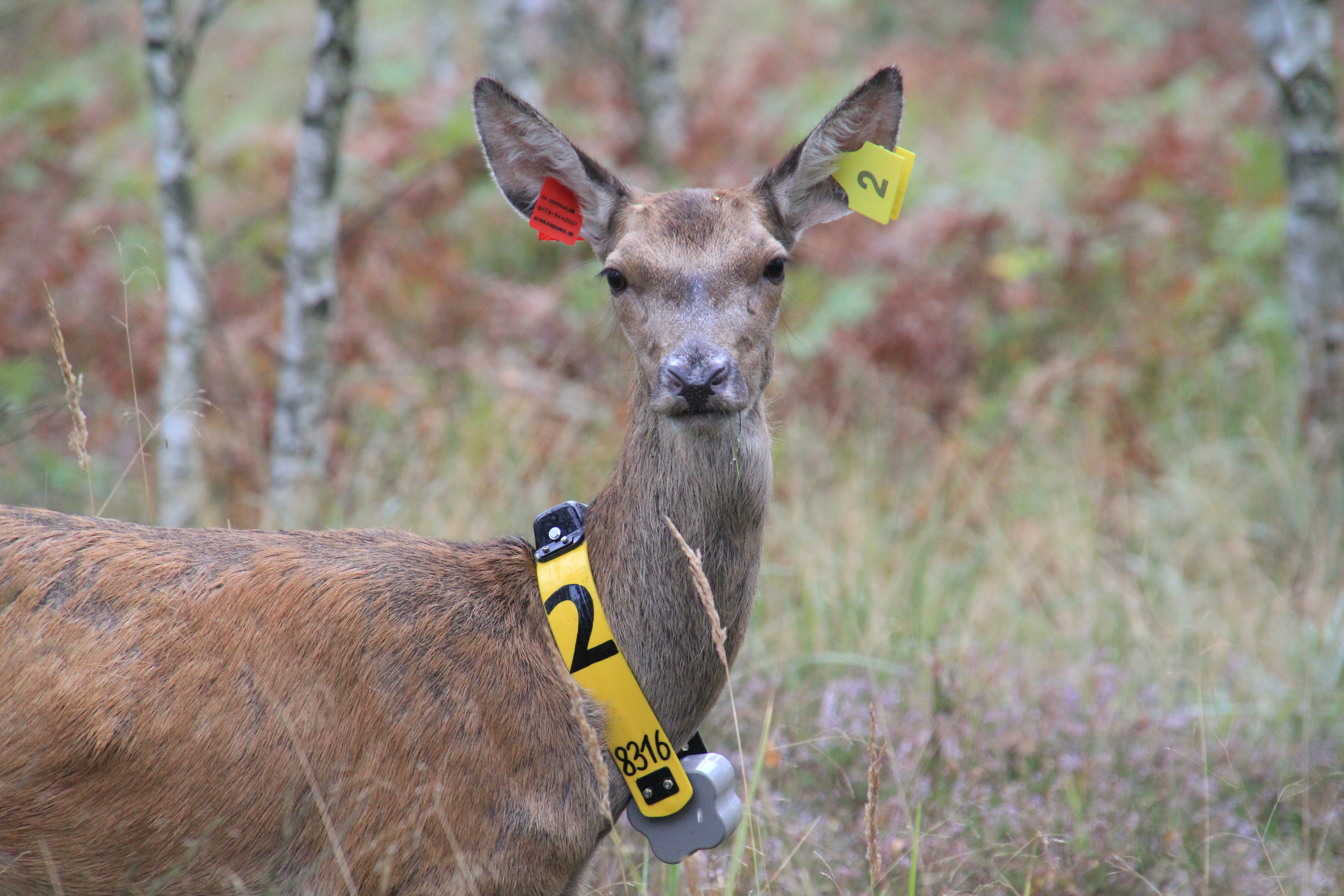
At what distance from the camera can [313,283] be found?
5.05 m

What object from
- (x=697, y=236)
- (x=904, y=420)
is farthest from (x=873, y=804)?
(x=904, y=420)

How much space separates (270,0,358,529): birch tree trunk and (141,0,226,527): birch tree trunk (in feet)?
1.18

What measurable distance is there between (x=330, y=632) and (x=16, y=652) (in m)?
0.66

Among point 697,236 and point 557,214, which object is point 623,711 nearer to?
point 697,236

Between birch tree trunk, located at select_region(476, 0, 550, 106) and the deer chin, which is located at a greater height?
birch tree trunk, located at select_region(476, 0, 550, 106)

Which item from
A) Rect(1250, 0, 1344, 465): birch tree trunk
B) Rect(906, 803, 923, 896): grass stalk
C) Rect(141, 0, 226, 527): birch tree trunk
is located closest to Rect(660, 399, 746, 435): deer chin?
Rect(906, 803, 923, 896): grass stalk

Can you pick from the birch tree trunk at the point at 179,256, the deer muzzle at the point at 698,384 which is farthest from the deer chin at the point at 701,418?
the birch tree trunk at the point at 179,256

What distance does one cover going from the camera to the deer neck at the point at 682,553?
282 cm

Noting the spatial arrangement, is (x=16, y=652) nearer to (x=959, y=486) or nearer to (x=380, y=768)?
(x=380, y=768)

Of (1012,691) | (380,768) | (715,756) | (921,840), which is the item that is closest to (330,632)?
(380,768)

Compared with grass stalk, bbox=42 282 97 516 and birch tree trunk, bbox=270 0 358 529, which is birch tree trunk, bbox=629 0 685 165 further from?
grass stalk, bbox=42 282 97 516

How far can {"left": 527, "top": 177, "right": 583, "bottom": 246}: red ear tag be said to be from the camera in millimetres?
3340

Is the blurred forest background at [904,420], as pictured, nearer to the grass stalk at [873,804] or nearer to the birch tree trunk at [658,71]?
the grass stalk at [873,804]

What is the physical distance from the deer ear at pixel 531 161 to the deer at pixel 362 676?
0.40 meters
